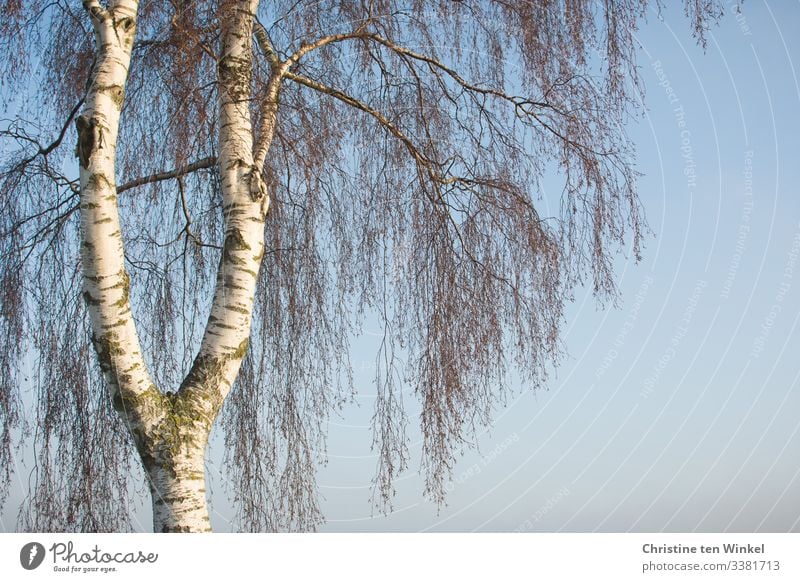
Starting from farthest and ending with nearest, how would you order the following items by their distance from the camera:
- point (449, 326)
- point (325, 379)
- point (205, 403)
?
point (325, 379), point (449, 326), point (205, 403)

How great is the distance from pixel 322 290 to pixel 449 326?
721mm

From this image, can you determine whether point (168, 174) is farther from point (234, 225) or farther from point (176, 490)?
point (176, 490)

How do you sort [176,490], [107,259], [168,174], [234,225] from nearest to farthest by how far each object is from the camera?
[176,490] → [107,259] → [234,225] → [168,174]

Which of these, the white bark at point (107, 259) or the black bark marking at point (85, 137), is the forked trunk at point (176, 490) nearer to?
the white bark at point (107, 259)

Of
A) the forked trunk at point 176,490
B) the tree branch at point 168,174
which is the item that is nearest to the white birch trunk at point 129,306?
the forked trunk at point 176,490

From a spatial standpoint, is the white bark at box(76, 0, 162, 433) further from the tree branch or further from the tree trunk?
the tree branch

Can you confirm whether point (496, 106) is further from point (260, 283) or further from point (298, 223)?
point (260, 283)

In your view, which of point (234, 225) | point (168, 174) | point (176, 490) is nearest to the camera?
point (176, 490)

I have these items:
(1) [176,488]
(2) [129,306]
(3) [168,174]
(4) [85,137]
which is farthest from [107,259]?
(1) [176,488]

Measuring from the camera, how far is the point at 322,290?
167 inches

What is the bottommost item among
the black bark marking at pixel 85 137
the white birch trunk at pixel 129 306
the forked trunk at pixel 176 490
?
the forked trunk at pixel 176 490

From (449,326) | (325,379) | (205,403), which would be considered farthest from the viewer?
(325,379)
